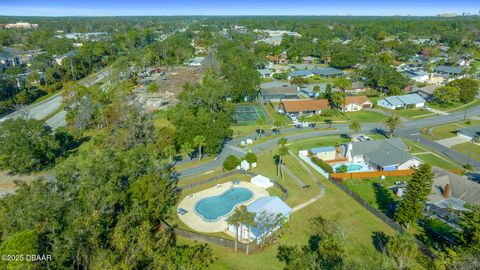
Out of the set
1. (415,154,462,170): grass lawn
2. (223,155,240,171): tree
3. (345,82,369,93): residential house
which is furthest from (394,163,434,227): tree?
(345,82,369,93): residential house

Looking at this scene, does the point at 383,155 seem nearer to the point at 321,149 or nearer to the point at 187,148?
the point at 321,149

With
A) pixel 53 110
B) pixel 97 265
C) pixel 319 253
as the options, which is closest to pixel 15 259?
pixel 97 265

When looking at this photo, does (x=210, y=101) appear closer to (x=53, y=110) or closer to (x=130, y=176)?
(x=130, y=176)

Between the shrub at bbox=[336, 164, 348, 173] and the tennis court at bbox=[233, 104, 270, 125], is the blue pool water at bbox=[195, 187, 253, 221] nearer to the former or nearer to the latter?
the shrub at bbox=[336, 164, 348, 173]

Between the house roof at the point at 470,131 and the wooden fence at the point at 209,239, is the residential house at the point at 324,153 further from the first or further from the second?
the house roof at the point at 470,131

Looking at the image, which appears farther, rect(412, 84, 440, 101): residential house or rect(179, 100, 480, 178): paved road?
rect(412, 84, 440, 101): residential house
